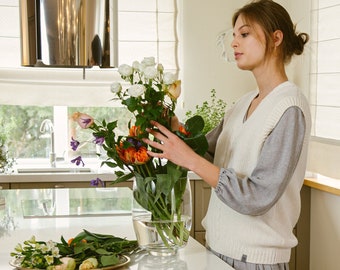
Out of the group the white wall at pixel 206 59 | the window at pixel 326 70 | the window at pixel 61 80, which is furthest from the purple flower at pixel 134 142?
the white wall at pixel 206 59

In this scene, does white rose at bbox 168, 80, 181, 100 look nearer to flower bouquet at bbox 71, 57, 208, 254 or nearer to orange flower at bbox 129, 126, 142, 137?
flower bouquet at bbox 71, 57, 208, 254

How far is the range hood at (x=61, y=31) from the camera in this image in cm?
207

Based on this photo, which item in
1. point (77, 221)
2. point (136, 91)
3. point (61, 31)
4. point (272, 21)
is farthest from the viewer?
point (77, 221)

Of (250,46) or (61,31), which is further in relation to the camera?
(61,31)

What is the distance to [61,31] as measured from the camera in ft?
6.79

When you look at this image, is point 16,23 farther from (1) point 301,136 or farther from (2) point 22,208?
(1) point 301,136

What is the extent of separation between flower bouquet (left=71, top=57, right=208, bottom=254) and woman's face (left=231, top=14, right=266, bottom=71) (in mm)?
247

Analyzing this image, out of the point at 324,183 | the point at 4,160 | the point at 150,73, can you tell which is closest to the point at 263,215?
the point at 150,73

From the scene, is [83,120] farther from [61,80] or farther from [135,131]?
[61,80]

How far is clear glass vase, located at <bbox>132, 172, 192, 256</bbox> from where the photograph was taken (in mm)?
1639

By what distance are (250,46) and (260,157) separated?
0.34 metres

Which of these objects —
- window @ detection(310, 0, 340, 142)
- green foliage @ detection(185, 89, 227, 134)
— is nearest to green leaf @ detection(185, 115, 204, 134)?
window @ detection(310, 0, 340, 142)

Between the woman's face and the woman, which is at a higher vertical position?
the woman's face

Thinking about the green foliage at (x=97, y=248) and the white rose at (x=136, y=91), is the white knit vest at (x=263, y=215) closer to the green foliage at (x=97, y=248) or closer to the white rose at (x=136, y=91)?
the green foliage at (x=97, y=248)
